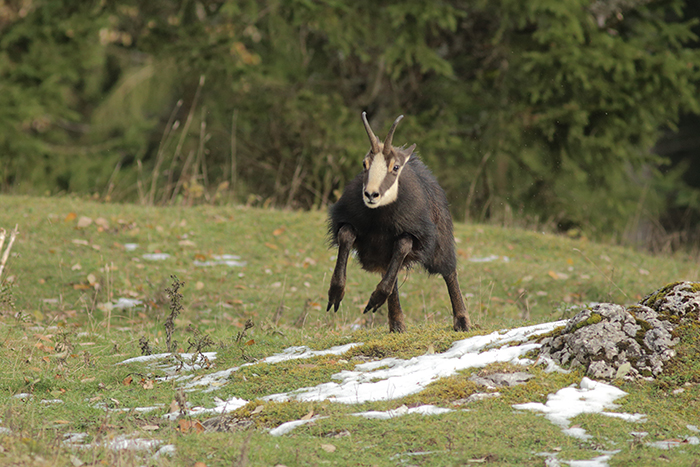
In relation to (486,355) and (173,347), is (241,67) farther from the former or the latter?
(486,355)

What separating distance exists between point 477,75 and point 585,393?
11629 mm

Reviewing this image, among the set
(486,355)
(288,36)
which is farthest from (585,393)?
(288,36)

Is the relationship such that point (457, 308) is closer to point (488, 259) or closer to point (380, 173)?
point (380, 173)

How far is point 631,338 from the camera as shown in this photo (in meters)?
4.05

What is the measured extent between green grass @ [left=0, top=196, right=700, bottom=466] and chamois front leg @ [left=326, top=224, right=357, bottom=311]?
390mm

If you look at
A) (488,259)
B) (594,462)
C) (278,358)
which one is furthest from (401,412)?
(488,259)

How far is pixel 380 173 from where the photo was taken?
469 centimetres

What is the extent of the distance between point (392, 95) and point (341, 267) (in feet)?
35.1

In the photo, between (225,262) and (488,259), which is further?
(488,259)

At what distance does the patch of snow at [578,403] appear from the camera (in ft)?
11.7

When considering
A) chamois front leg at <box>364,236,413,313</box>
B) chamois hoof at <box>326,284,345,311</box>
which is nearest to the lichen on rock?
chamois front leg at <box>364,236,413,313</box>

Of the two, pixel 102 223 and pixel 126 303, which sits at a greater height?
pixel 102 223

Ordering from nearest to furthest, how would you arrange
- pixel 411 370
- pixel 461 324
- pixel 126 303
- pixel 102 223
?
pixel 411 370 < pixel 461 324 < pixel 126 303 < pixel 102 223

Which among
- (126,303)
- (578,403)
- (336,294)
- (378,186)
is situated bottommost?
(126,303)
